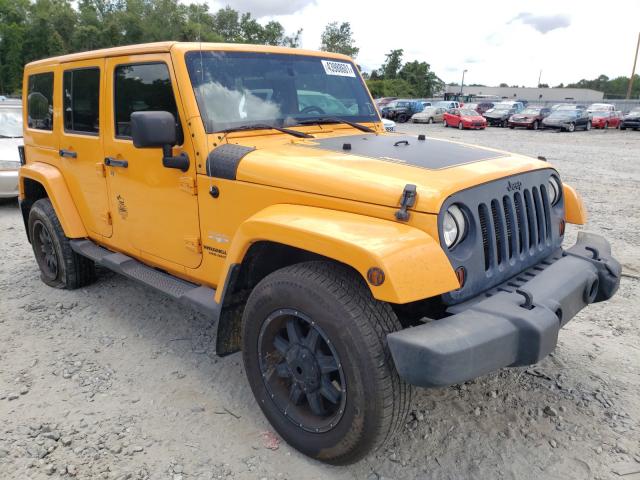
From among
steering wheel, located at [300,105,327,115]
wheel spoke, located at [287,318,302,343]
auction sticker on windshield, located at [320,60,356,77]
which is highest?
auction sticker on windshield, located at [320,60,356,77]

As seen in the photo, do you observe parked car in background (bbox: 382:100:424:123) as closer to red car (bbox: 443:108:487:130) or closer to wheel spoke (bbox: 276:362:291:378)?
red car (bbox: 443:108:487:130)

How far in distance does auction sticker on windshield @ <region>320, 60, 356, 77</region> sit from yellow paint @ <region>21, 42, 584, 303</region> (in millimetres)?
115

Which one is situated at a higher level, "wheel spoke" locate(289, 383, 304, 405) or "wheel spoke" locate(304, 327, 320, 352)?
"wheel spoke" locate(304, 327, 320, 352)

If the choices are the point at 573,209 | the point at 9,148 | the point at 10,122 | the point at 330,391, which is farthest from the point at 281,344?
the point at 10,122

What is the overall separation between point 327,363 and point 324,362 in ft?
0.06

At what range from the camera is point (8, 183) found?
25.5 ft

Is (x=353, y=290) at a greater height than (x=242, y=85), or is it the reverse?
(x=242, y=85)

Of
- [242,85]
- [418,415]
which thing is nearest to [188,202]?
[242,85]

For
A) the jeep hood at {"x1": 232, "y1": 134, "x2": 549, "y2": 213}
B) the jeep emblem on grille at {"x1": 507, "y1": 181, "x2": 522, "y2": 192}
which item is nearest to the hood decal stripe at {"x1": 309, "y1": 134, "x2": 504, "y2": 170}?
the jeep hood at {"x1": 232, "y1": 134, "x2": 549, "y2": 213}

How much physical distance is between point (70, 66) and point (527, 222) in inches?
145

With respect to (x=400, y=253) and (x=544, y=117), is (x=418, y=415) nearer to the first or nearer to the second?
(x=400, y=253)

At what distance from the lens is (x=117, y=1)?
67625mm

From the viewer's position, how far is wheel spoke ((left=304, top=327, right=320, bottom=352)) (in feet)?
8.01

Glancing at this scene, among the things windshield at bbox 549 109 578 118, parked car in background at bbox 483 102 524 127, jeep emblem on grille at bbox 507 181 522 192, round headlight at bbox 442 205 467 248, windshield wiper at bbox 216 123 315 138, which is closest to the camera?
round headlight at bbox 442 205 467 248
